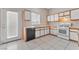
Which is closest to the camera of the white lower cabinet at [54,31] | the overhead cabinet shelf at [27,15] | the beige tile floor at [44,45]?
the beige tile floor at [44,45]

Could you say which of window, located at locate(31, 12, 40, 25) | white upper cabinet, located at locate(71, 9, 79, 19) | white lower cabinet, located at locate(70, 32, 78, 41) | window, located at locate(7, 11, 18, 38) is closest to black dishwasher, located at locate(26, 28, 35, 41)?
window, located at locate(31, 12, 40, 25)

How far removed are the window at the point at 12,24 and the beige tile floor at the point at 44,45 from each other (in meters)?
0.25

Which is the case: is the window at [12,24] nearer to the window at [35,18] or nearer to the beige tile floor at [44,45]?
the beige tile floor at [44,45]

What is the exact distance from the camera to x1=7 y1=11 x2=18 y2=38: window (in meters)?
2.22

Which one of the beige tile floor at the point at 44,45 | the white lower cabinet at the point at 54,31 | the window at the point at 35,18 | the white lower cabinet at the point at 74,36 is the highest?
the window at the point at 35,18

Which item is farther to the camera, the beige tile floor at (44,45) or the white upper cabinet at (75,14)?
the white upper cabinet at (75,14)

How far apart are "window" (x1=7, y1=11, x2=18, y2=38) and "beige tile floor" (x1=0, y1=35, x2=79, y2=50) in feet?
0.80

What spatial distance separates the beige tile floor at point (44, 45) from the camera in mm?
2159

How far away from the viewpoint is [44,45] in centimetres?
234

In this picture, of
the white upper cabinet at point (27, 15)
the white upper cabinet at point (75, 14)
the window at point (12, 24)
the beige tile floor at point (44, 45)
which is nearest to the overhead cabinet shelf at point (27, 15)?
the white upper cabinet at point (27, 15)

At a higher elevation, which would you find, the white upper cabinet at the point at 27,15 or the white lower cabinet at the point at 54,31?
the white upper cabinet at the point at 27,15

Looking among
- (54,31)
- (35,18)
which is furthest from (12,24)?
(54,31)

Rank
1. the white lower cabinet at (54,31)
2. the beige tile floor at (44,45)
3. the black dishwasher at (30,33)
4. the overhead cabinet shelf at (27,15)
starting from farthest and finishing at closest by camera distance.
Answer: the black dishwasher at (30,33)
the white lower cabinet at (54,31)
the overhead cabinet shelf at (27,15)
the beige tile floor at (44,45)
